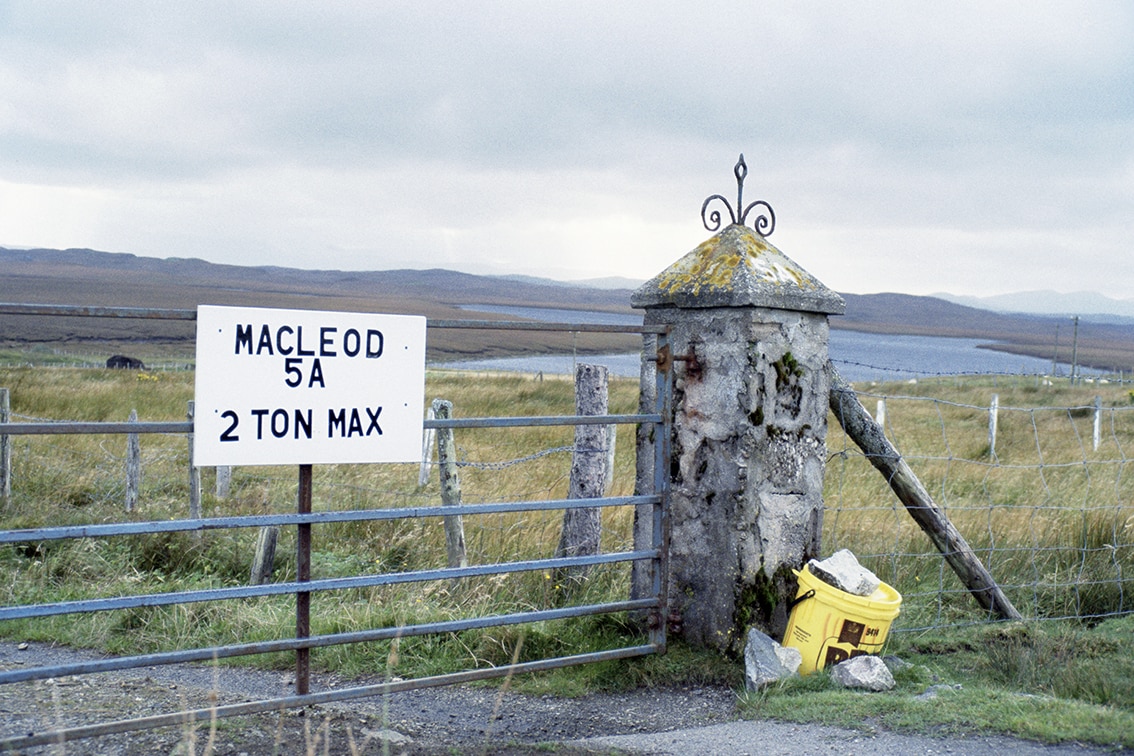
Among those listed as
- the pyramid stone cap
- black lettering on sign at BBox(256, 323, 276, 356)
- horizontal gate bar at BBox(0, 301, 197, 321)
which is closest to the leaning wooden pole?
the pyramid stone cap

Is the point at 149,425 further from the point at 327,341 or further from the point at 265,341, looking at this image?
the point at 327,341

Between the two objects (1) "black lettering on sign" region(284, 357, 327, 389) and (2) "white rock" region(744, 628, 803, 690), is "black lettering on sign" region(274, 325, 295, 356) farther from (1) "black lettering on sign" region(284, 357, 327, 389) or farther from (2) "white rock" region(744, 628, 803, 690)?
(2) "white rock" region(744, 628, 803, 690)

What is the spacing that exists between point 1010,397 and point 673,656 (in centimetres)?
3006

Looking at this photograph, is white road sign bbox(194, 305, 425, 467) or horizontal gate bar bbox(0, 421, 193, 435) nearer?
horizontal gate bar bbox(0, 421, 193, 435)

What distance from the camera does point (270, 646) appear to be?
3984 millimetres

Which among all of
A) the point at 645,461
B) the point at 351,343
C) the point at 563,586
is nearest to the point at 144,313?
the point at 351,343

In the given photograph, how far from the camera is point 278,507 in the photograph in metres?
9.18

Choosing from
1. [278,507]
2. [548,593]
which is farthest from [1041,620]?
[278,507]

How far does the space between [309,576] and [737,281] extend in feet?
8.15

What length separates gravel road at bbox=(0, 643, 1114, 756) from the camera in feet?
12.9

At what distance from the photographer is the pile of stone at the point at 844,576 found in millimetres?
4895

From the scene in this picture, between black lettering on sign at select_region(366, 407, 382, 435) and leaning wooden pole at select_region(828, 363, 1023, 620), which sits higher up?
black lettering on sign at select_region(366, 407, 382, 435)

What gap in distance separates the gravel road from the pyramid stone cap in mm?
1938

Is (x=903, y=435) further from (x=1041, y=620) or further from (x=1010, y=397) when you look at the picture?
(x=1010, y=397)
